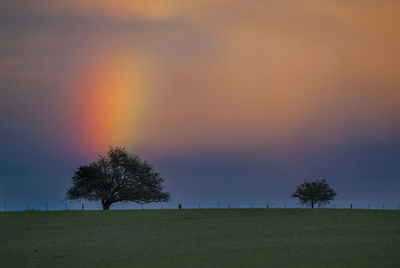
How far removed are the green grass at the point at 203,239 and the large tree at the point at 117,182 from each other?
25068 millimetres

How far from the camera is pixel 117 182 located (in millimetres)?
97500

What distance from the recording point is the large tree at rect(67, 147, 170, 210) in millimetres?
96938

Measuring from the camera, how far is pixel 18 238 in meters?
48.2

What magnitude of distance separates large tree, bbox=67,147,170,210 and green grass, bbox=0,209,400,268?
2507cm

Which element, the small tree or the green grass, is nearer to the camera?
the green grass

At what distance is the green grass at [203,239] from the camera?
30.7 metres

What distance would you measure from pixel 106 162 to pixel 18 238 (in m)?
50.4

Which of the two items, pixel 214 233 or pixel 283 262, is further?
pixel 214 233

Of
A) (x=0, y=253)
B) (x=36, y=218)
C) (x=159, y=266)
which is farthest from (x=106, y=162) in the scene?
(x=159, y=266)

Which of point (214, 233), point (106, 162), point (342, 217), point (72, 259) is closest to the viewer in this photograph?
point (72, 259)

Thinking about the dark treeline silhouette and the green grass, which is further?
the dark treeline silhouette

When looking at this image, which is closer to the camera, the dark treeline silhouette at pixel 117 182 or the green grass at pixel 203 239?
the green grass at pixel 203 239

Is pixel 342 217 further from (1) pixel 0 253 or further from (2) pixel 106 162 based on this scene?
(2) pixel 106 162

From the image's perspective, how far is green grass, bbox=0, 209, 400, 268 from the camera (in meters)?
30.7
